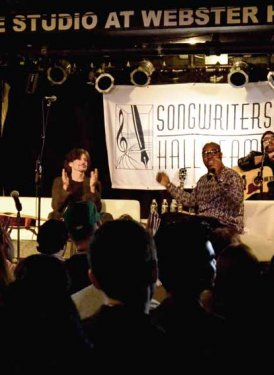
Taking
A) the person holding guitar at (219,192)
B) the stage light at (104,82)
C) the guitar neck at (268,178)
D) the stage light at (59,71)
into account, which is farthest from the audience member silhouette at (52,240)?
the guitar neck at (268,178)

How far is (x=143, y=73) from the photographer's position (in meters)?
8.10

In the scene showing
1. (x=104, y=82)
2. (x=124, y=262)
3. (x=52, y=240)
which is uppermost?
(x=104, y=82)

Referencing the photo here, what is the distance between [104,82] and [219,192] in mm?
2388

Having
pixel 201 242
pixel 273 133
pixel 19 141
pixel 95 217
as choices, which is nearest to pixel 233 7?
pixel 273 133

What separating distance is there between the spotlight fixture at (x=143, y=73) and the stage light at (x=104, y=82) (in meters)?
0.49

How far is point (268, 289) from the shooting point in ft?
7.59

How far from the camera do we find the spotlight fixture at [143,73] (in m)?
8.09

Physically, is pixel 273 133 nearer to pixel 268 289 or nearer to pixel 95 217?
pixel 95 217

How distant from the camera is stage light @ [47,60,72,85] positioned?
8.07 metres

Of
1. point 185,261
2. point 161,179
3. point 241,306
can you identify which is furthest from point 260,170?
point 185,261

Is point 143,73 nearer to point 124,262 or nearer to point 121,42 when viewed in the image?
point 121,42

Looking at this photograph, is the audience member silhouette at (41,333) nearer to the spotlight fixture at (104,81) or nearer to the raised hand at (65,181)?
the raised hand at (65,181)

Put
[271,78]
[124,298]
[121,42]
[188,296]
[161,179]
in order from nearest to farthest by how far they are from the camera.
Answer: [124,298] < [188,296] < [121,42] < [161,179] < [271,78]

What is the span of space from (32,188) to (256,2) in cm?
484
